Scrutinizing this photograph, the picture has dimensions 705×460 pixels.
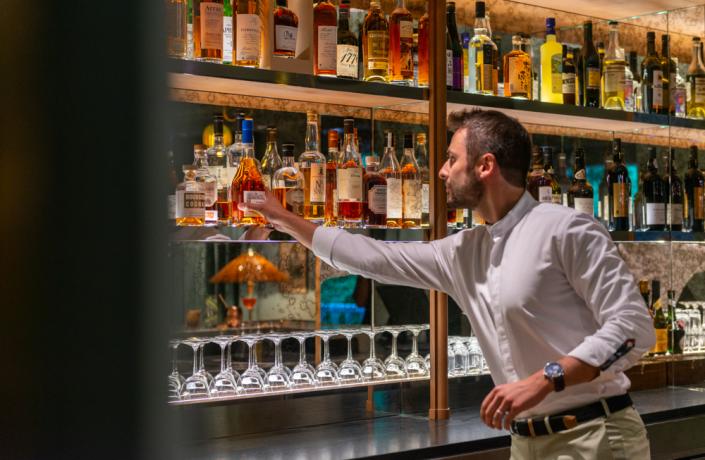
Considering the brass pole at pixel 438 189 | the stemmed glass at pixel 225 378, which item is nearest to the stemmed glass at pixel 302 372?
the stemmed glass at pixel 225 378

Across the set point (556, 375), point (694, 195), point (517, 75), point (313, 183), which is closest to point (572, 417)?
point (556, 375)

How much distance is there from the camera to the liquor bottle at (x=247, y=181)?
8.16 feet

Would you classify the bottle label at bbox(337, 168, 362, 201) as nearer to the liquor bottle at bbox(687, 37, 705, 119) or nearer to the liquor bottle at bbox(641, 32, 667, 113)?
the liquor bottle at bbox(641, 32, 667, 113)

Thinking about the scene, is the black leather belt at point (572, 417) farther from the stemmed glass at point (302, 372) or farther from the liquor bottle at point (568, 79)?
the liquor bottle at point (568, 79)

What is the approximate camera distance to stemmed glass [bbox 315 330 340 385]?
9.14 feet

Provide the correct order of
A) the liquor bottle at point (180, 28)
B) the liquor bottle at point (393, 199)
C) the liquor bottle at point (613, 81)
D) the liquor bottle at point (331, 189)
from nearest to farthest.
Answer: the liquor bottle at point (180, 28), the liquor bottle at point (331, 189), the liquor bottle at point (393, 199), the liquor bottle at point (613, 81)

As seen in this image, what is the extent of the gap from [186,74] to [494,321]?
1.01 metres

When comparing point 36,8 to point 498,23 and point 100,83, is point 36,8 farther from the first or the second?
point 498,23

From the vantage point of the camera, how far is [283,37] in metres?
2.56

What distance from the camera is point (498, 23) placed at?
353cm

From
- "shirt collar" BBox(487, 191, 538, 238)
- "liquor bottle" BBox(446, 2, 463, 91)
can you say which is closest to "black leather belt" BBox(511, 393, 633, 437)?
"shirt collar" BBox(487, 191, 538, 238)

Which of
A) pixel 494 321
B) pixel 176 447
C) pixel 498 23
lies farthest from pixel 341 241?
pixel 176 447

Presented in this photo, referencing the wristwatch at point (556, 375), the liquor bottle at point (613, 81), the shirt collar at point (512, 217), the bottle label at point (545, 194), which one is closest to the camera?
the wristwatch at point (556, 375)

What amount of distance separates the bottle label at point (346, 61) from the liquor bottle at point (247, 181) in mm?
390
